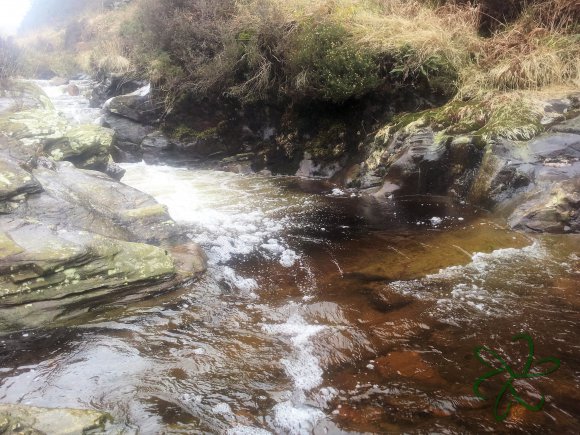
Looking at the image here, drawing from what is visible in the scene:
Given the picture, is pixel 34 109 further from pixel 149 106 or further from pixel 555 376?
pixel 555 376

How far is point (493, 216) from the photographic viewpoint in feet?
20.0

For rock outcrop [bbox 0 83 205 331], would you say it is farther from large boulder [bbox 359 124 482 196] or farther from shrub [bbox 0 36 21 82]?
shrub [bbox 0 36 21 82]

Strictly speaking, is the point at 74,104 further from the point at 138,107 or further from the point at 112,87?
the point at 138,107

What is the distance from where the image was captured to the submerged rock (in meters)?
2.29

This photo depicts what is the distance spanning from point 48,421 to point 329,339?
2.12 metres

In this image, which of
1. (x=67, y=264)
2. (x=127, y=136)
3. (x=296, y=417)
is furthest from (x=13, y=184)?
(x=127, y=136)

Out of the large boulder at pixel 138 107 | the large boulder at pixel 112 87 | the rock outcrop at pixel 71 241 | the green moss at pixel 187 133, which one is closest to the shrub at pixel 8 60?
the large boulder at pixel 138 107

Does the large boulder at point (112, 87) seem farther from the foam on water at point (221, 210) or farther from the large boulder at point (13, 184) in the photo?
the large boulder at point (13, 184)

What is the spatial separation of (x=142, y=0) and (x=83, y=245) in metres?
11.3

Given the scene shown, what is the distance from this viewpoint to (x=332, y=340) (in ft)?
11.7

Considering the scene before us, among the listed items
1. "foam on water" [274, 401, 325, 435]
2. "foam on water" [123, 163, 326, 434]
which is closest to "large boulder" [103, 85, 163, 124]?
"foam on water" [123, 163, 326, 434]

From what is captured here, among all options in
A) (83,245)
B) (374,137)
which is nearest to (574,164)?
(374,137)

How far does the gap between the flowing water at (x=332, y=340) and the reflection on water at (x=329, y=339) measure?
0.01 meters

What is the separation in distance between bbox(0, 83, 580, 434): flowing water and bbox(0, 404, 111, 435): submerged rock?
0.84 ft
